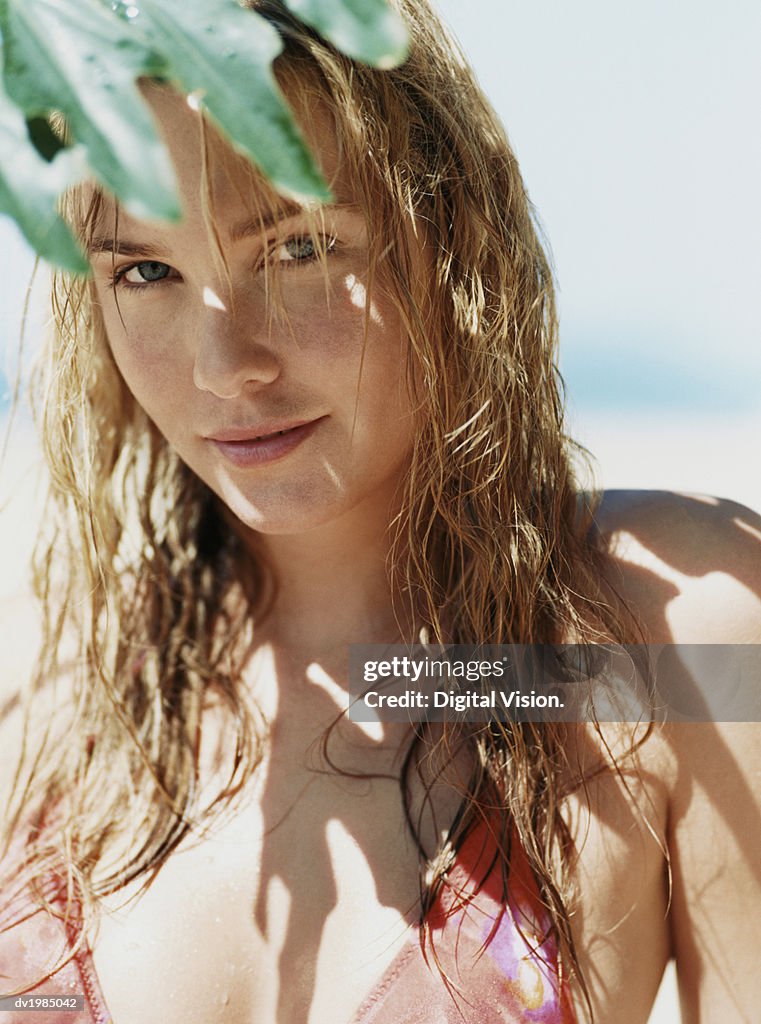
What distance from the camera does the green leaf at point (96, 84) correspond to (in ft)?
1.90

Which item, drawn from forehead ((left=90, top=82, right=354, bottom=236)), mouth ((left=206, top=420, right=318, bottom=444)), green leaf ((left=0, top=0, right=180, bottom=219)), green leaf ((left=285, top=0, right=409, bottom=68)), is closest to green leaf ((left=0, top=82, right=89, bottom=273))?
green leaf ((left=0, top=0, right=180, bottom=219))


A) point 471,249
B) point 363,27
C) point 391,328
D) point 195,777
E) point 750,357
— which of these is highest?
point 750,357

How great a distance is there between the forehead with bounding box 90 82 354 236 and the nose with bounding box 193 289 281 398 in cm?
9

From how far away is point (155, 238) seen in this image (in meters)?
1.09

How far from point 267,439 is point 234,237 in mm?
210

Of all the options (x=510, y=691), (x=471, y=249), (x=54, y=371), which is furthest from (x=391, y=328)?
(x=54, y=371)

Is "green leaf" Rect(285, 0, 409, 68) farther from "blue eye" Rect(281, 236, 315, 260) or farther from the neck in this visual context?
the neck

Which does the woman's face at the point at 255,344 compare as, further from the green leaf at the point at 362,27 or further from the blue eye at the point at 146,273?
the green leaf at the point at 362,27

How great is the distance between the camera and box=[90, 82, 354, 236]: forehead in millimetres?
1051

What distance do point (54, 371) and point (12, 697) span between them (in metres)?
0.43

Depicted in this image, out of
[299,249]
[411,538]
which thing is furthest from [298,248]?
[411,538]

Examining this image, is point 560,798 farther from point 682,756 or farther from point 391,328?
point 391,328

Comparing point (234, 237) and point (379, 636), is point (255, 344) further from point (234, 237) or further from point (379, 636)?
point (379, 636)

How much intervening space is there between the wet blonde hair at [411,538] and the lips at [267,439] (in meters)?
0.14
